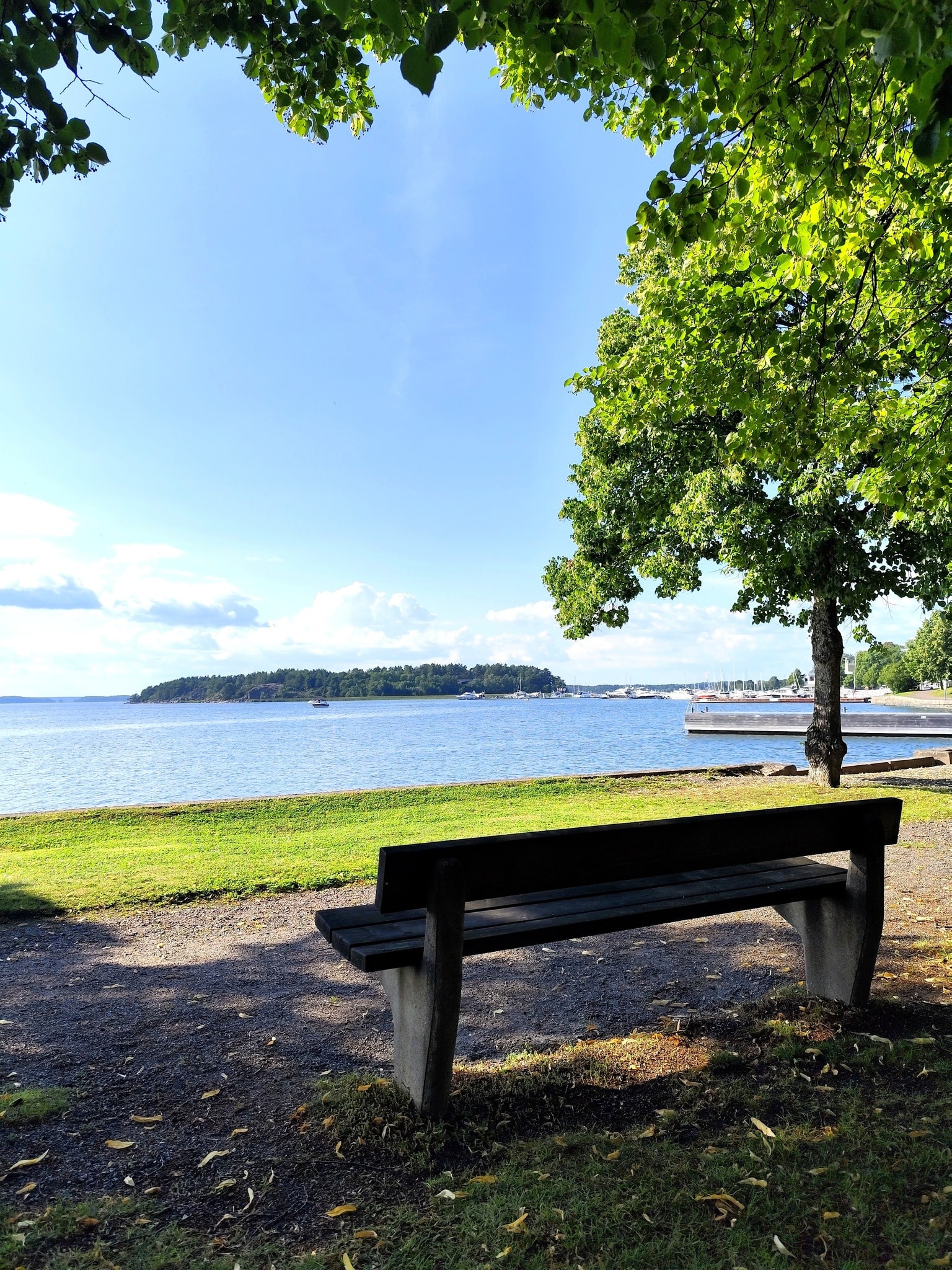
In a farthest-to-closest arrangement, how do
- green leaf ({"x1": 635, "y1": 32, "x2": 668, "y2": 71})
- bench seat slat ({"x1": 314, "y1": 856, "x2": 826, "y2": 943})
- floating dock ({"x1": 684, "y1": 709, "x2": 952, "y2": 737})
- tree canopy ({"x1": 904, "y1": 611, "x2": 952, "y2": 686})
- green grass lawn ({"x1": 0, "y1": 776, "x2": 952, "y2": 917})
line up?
tree canopy ({"x1": 904, "y1": 611, "x2": 952, "y2": 686})
floating dock ({"x1": 684, "y1": 709, "x2": 952, "y2": 737})
green grass lawn ({"x1": 0, "y1": 776, "x2": 952, "y2": 917})
bench seat slat ({"x1": 314, "y1": 856, "x2": 826, "y2": 943})
green leaf ({"x1": 635, "y1": 32, "x2": 668, "y2": 71})

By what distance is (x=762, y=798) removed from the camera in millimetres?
12453

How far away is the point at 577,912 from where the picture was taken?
3.32 meters

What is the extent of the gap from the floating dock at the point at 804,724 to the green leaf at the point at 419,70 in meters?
42.9

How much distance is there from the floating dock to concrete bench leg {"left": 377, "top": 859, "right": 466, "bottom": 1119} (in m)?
41.9

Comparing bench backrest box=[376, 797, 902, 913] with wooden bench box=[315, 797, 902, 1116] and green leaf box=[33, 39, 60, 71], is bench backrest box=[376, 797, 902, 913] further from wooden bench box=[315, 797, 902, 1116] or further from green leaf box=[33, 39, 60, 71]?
green leaf box=[33, 39, 60, 71]

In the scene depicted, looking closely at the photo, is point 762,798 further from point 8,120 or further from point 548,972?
point 8,120

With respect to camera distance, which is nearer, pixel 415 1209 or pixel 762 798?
pixel 415 1209

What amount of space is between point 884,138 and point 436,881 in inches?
217

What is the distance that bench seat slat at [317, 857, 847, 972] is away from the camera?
2.99m

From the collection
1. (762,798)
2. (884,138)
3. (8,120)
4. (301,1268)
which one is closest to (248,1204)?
(301,1268)

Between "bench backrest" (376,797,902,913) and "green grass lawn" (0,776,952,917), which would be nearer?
"bench backrest" (376,797,902,913)

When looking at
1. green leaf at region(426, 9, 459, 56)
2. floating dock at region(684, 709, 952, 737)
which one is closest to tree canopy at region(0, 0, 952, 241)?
green leaf at region(426, 9, 459, 56)

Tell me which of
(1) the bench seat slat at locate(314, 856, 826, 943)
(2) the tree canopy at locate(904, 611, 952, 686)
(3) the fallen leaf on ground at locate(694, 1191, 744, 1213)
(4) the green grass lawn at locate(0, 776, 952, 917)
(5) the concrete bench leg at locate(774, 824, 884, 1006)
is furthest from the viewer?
(2) the tree canopy at locate(904, 611, 952, 686)

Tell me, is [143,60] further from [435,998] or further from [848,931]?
[848,931]
